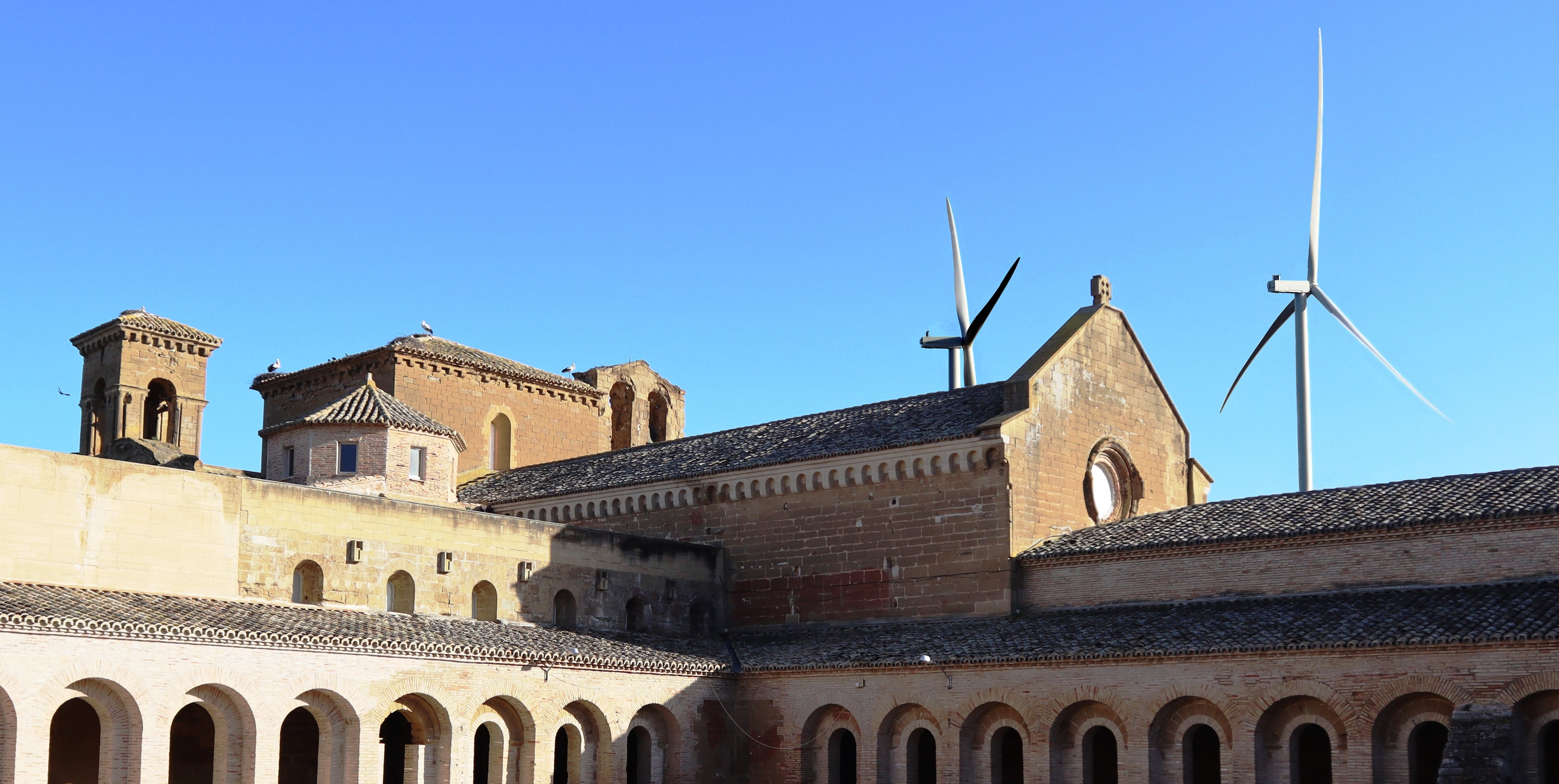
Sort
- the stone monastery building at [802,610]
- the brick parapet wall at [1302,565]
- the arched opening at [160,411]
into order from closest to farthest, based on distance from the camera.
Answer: the stone monastery building at [802,610]
the brick parapet wall at [1302,565]
the arched opening at [160,411]

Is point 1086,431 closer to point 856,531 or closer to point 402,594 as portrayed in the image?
point 856,531

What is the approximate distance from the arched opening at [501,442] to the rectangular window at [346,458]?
32.1 ft

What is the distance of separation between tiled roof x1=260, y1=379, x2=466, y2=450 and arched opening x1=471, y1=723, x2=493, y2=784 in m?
7.66

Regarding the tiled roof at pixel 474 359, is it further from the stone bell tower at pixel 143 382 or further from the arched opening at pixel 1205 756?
the arched opening at pixel 1205 756

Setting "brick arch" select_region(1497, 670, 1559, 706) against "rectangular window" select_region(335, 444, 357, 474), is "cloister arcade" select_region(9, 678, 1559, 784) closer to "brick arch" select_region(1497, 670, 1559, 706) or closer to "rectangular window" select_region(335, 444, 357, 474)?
"brick arch" select_region(1497, 670, 1559, 706)

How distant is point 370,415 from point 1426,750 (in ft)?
76.9

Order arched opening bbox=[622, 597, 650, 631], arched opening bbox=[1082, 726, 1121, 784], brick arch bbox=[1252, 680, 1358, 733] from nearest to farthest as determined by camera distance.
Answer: brick arch bbox=[1252, 680, 1358, 733] < arched opening bbox=[1082, 726, 1121, 784] < arched opening bbox=[622, 597, 650, 631]

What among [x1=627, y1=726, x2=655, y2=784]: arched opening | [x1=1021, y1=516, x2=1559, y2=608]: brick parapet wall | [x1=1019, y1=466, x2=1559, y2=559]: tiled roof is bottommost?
[x1=627, y1=726, x2=655, y2=784]: arched opening

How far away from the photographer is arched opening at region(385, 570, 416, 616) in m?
31.5

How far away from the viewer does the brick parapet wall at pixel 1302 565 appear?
87.4ft

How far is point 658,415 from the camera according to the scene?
5303 centimetres

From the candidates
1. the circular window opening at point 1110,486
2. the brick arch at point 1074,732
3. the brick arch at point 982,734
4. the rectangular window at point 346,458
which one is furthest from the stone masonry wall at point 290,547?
the brick arch at point 1074,732

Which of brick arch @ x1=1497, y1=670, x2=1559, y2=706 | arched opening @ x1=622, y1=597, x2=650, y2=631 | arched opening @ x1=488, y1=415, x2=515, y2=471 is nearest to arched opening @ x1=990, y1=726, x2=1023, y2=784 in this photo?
arched opening @ x1=622, y1=597, x2=650, y2=631

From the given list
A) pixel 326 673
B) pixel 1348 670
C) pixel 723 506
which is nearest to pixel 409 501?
pixel 326 673
